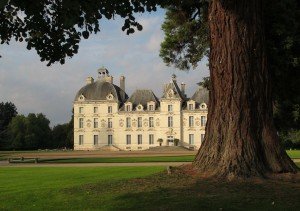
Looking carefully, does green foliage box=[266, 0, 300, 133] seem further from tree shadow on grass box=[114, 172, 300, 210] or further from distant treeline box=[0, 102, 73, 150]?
distant treeline box=[0, 102, 73, 150]

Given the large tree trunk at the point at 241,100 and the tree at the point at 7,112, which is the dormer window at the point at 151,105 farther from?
the large tree trunk at the point at 241,100

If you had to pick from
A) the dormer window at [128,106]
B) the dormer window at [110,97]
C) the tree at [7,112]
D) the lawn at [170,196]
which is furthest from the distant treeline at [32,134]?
the lawn at [170,196]

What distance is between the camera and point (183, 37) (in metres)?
17.0

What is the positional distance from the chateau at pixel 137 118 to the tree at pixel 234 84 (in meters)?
61.8

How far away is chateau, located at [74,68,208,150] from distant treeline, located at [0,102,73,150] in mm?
6690

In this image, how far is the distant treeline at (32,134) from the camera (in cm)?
7325

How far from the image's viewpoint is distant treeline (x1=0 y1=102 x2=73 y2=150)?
240 ft

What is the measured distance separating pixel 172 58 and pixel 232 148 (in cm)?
900

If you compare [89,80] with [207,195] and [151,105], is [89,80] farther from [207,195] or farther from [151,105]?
[207,195]

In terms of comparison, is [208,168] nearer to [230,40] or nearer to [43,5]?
[230,40]

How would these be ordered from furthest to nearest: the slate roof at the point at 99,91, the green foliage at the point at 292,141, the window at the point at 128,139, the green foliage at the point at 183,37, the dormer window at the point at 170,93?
the slate roof at the point at 99,91 < the window at the point at 128,139 < the dormer window at the point at 170,93 < the green foliage at the point at 292,141 < the green foliage at the point at 183,37

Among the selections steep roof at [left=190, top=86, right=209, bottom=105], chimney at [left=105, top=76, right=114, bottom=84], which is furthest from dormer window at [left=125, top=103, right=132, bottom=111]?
steep roof at [left=190, top=86, right=209, bottom=105]

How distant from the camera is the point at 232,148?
29.9 ft

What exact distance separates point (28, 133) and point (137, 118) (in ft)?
58.7
